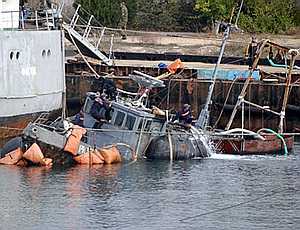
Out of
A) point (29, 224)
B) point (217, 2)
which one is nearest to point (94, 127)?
point (29, 224)

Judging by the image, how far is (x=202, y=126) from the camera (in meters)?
47.0

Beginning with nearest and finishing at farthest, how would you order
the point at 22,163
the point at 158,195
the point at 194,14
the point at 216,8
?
the point at 158,195
the point at 22,163
the point at 216,8
the point at 194,14

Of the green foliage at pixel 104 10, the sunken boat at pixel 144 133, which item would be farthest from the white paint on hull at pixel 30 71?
the green foliage at pixel 104 10

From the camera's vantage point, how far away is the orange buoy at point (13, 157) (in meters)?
43.3

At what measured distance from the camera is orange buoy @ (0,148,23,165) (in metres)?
43.3

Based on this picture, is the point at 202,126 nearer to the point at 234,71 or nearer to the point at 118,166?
the point at 118,166

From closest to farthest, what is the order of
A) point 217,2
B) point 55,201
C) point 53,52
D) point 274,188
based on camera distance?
point 55,201 → point 274,188 → point 53,52 → point 217,2

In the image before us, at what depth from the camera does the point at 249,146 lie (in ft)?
151

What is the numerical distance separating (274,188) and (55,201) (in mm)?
7622

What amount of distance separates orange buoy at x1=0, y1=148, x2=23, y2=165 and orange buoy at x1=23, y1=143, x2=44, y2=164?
0.32 m

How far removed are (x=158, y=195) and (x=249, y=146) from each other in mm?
8609

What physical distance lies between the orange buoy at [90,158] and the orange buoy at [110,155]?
6.4 inches

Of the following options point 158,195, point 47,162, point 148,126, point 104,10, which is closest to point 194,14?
point 104,10

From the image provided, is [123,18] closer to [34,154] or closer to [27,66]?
[27,66]
